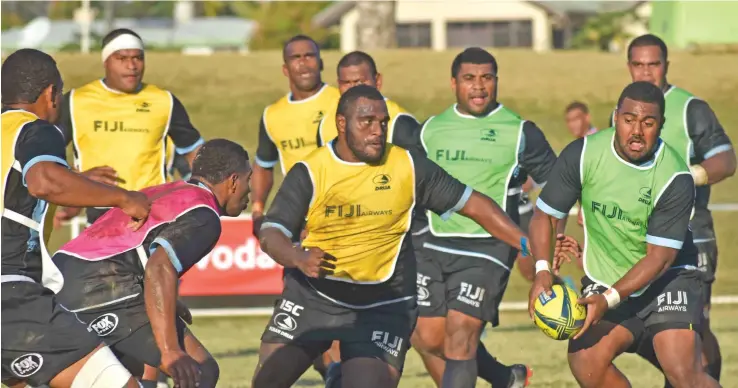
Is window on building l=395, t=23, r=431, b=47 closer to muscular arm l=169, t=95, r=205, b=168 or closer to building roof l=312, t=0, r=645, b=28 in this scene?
building roof l=312, t=0, r=645, b=28

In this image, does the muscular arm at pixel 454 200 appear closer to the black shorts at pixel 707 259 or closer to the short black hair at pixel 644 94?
the short black hair at pixel 644 94

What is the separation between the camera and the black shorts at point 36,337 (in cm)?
715

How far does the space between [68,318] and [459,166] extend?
389 cm

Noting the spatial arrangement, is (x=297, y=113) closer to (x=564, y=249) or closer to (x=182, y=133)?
(x=182, y=133)

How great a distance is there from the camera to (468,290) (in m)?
10.2

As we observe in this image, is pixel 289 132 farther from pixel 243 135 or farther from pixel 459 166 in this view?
pixel 243 135

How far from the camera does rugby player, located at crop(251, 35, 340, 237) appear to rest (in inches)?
456

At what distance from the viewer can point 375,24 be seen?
100 ft

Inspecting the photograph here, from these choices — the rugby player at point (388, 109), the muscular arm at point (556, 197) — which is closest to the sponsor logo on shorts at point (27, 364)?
the muscular arm at point (556, 197)

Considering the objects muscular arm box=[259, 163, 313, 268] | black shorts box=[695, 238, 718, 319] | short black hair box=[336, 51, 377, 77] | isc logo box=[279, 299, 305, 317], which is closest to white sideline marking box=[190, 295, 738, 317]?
short black hair box=[336, 51, 377, 77]

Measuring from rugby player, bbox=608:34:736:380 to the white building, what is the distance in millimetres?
37110

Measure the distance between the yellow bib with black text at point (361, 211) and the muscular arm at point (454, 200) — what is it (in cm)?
8

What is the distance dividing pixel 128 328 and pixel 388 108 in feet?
11.9

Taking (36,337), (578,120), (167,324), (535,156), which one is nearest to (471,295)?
(535,156)
